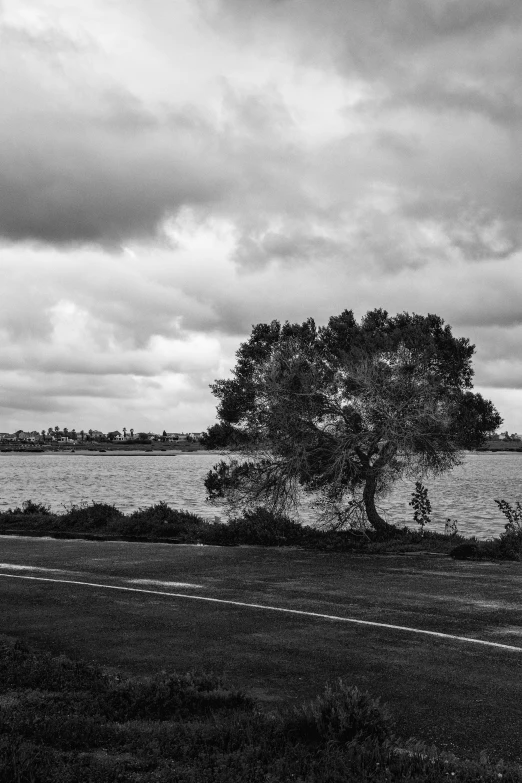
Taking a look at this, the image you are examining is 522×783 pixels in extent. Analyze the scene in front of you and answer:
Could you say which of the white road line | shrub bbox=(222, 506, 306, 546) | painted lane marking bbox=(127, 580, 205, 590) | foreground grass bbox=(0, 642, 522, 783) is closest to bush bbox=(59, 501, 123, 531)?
shrub bbox=(222, 506, 306, 546)

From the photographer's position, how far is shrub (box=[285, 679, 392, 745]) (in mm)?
6391

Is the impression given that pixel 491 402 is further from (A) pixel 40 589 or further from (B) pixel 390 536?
(A) pixel 40 589

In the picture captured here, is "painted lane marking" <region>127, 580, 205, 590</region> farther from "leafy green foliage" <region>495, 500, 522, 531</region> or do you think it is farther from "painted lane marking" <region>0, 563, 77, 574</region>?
"leafy green foliage" <region>495, 500, 522, 531</region>

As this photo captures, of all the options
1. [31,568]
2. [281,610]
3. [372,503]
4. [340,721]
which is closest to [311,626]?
[281,610]

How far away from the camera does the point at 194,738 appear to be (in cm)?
634

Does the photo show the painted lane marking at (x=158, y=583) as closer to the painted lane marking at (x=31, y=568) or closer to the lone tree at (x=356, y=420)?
the painted lane marking at (x=31, y=568)

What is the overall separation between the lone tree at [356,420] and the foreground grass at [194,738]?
45.4 ft

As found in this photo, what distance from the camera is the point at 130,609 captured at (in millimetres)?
12570

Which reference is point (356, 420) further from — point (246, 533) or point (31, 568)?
point (31, 568)

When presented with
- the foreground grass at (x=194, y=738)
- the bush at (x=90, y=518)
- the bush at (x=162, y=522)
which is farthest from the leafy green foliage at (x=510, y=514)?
the foreground grass at (x=194, y=738)

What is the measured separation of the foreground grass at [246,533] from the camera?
1964cm

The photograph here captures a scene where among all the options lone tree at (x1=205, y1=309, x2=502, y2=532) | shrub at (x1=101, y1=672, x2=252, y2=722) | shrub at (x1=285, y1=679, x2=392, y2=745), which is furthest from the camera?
lone tree at (x1=205, y1=309, x2=502, y2=532)

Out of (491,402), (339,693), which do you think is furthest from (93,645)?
(491,402)

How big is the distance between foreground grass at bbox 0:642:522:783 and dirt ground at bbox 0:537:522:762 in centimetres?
63
